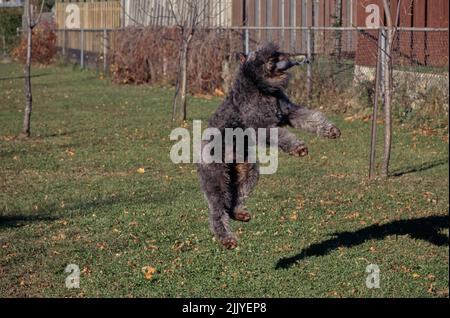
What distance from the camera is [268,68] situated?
6441mm

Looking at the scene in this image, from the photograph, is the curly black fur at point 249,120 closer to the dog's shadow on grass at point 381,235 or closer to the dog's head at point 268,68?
the dog's head at point 268,68

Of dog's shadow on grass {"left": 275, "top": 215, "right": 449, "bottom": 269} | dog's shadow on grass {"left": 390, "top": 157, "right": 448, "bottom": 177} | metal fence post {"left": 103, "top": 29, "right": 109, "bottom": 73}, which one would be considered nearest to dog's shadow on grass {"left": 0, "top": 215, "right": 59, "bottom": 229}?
dog's shadow on grass {"left": 275, "top": 215, "right": 449, "bottom": 269}

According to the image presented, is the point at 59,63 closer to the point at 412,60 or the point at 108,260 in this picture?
the point at 412,60

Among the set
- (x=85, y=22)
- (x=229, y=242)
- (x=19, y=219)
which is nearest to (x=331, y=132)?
(x=229, y=242)

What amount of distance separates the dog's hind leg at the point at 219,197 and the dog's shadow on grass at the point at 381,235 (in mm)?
991

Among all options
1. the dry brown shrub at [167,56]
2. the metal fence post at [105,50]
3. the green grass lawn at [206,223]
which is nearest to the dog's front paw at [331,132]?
the green grass lawn at [206,223]

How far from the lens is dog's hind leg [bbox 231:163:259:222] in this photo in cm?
679

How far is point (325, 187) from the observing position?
36.8 feet

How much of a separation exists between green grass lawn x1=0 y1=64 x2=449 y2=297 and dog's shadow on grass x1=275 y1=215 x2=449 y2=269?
0.7 inches

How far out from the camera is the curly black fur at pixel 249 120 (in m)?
6.47

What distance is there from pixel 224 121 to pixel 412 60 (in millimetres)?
10208

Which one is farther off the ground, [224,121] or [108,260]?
[224,121]

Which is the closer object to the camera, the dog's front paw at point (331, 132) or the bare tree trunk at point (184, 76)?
the dog's front paw at point (331, 132)
